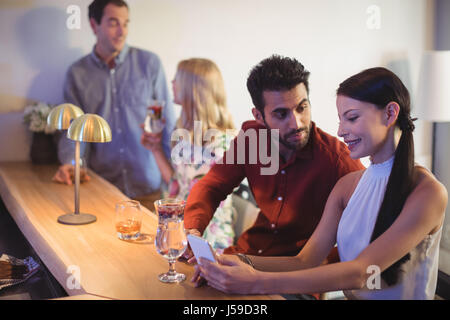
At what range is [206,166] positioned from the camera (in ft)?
8.49

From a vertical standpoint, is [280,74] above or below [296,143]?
above

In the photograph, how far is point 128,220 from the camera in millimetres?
1778

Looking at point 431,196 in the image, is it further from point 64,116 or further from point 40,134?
point 40,134

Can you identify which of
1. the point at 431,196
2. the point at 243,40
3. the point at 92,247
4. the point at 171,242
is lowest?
the point at 92,247

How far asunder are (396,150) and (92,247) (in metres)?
1.02

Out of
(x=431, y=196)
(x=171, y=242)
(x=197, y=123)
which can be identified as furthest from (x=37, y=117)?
(x=431, y=196)

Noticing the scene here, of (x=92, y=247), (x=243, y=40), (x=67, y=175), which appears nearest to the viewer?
(x=92, y=247)

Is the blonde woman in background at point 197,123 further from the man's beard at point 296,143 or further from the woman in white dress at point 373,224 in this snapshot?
the woman in white dress at point 373,224

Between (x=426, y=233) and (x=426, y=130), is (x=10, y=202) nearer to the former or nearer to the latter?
(x=426, y=233)

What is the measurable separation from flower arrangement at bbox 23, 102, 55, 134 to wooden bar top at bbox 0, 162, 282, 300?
0.52m

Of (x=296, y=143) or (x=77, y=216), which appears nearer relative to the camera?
(x=296, y=143)

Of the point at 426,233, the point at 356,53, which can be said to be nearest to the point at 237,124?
the point at 356,53

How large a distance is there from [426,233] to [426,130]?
262cm
